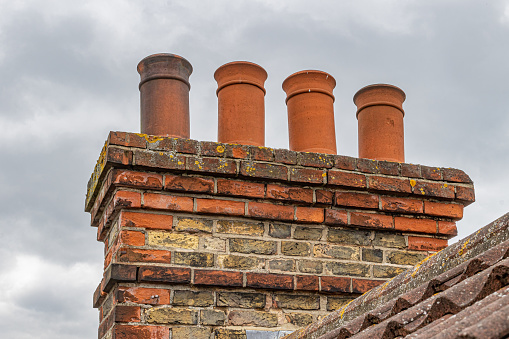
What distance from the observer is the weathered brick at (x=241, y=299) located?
9.38ft

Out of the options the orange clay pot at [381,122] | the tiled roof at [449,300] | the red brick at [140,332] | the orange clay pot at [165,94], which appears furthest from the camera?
the orange clay pot at [381,122]

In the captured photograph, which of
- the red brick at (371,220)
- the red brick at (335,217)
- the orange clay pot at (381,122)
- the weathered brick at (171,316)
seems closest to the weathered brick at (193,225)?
the weathered brick at (171,316)

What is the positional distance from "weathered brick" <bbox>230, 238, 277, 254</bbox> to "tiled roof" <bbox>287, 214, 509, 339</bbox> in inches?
25.0

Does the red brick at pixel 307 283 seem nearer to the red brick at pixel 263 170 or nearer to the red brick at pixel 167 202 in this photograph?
the red brick at pixel 263 170

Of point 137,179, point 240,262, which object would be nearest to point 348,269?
point 240,262

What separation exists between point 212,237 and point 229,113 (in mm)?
808

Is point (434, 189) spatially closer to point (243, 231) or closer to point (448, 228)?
point (448, 228)

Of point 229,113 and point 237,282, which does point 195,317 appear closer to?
point 237,282

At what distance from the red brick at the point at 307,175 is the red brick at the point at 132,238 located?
2.55 feet

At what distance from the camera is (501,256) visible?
1.59 metres

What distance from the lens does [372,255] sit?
10.4 feet

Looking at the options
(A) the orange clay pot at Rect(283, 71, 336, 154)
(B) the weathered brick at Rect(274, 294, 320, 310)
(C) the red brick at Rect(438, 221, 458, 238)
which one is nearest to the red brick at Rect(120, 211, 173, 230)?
(B) the weathered brick at Rect(274, 294, 320, 310)

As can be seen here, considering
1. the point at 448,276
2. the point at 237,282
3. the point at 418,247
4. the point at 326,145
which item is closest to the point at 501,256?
the point at 448,276

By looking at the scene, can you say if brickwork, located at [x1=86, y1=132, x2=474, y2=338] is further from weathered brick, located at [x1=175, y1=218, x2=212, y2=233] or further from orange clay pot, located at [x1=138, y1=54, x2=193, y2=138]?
orange clay pot, located at [x1=138, y1=54, x2=193, y2=138]
